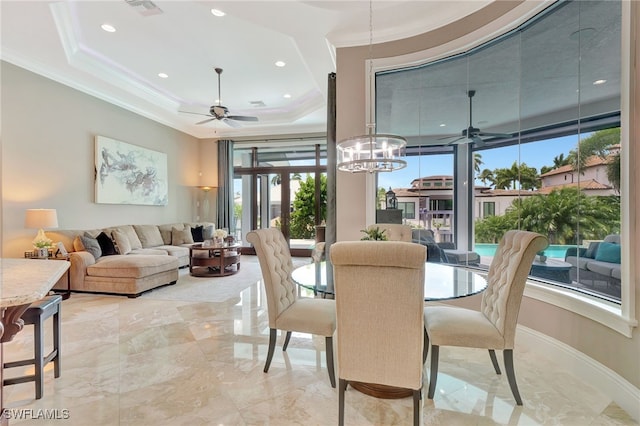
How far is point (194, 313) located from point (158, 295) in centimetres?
113

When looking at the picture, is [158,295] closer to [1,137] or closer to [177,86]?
[1,137]

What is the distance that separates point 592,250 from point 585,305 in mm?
526

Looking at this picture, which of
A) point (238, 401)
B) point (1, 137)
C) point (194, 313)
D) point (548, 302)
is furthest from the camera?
point (1, 137)

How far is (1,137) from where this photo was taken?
4074 millimetres

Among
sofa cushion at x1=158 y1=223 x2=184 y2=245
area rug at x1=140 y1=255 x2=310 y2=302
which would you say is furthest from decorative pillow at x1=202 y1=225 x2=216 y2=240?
area rug at x1=140 y1=255 x2=310 y2=302

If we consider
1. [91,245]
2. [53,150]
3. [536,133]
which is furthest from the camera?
[53,150]

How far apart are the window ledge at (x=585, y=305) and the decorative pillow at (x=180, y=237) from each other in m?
6.43

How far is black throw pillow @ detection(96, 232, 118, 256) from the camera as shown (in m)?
4.82

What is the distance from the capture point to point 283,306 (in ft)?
7.63

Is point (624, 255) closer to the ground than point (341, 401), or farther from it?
farther from it

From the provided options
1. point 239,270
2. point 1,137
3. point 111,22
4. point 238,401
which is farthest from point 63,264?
point 239,270

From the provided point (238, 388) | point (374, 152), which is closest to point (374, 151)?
point (374, 152)

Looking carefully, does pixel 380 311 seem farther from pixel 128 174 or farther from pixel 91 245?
pixel 128 174

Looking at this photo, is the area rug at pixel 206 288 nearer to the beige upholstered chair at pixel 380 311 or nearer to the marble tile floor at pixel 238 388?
the marble tile floor at pixel 238 388
